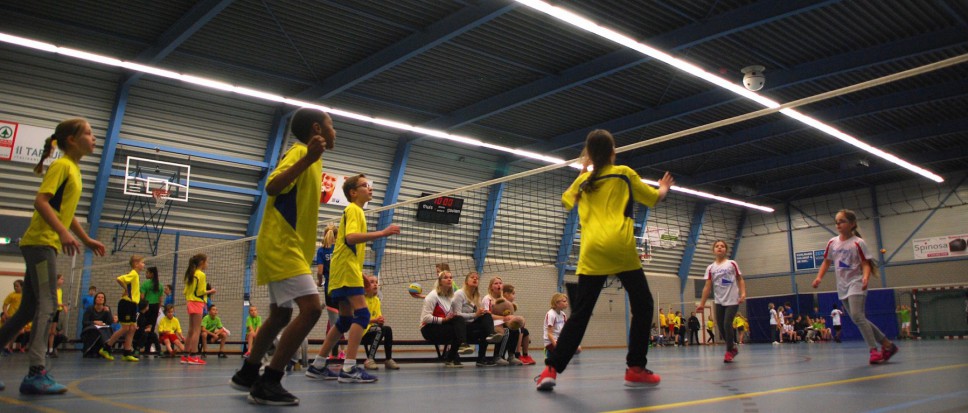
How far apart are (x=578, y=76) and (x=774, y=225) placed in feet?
63.9

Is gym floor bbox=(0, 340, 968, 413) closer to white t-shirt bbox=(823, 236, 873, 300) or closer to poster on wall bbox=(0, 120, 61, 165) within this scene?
white t-shirt bbox=(823, 236, 873, 300)

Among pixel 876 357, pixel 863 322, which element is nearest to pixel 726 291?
pixel 863 322

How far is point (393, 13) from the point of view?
1286cm

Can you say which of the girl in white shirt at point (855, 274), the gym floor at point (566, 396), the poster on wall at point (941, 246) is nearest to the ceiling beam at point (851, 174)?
the poster on wall at point (941, 246)

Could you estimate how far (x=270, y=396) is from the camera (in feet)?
11.5

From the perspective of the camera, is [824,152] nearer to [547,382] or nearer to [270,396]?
[547,382]

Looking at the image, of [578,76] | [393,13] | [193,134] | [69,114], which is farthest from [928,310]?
[69,114]

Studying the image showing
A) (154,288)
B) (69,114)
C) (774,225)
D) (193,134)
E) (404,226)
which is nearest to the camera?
(154,288)

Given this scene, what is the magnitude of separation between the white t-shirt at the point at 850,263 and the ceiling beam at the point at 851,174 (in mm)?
17510

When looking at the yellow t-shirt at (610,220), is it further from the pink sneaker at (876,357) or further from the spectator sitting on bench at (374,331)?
the spectator sitting on bench at (374,331)

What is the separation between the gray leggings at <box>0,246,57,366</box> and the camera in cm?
412

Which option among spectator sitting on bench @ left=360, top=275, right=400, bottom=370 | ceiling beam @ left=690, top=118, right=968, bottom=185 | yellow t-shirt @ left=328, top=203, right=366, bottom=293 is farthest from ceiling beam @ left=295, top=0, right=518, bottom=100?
ceiling beam @ left=690, top=118, right=968, bottom=185

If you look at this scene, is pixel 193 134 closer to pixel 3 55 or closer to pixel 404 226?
pixel 3 55

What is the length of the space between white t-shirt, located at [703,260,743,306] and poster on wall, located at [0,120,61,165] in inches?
545
